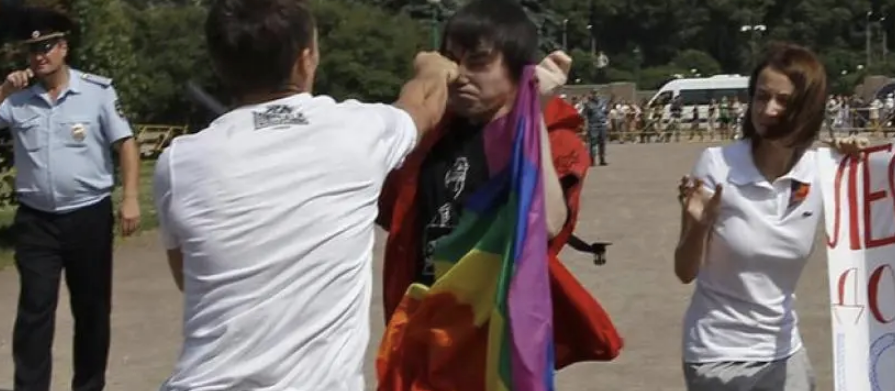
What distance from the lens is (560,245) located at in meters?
4.01

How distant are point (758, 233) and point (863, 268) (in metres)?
0.48

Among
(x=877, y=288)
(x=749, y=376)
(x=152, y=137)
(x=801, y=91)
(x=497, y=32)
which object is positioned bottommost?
(x=152, y=137)

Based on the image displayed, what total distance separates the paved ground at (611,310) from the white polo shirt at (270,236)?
17.8 feet

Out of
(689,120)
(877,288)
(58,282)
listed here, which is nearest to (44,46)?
(58,282)

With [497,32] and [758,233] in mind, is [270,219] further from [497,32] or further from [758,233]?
[758,233]

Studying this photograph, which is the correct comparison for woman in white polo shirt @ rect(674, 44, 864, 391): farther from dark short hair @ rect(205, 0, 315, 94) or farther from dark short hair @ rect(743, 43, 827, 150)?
dark short hair @ rect(205, 0, 315, 94)

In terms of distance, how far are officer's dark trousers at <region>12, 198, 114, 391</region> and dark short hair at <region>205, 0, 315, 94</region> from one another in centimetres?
478

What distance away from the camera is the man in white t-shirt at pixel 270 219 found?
3166 millimetres

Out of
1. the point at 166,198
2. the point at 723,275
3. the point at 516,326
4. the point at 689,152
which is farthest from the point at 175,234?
the point at 689,152

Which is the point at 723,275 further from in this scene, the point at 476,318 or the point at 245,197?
the point at 245,197

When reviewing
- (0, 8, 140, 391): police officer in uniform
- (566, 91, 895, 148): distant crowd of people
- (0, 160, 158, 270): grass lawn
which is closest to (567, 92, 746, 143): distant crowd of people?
(566, 91, 895, 148): distant crowd of people

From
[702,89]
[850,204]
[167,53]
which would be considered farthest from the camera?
[702,89]

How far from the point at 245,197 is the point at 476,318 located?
0.92m

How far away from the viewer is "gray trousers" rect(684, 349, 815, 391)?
14.7 feet
